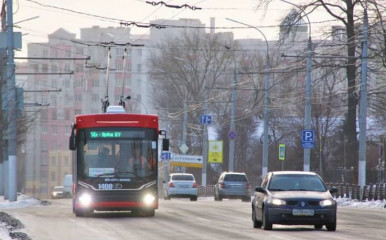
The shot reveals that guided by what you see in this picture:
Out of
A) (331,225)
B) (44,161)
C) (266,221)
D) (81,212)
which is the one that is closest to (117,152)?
(81,212)

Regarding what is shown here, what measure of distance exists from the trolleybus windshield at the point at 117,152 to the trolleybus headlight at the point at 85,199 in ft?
1.71

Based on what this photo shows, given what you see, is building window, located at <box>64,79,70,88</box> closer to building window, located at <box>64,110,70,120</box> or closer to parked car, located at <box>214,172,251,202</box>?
building window, located at <box>64,110,70,120</box>

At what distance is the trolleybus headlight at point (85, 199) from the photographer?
31.6 meters

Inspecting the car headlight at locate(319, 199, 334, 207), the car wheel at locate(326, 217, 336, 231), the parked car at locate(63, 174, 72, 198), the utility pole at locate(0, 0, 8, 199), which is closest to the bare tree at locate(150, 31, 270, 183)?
the parked car at locate(63, 174, 72, 198)

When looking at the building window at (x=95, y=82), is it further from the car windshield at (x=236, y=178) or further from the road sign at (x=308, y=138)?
the road sign at (x=308, y=138)

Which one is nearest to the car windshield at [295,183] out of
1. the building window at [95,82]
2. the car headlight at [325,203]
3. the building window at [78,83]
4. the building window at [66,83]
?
the car headlight at [325,203]

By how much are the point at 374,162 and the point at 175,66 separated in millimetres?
25703

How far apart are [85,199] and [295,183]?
7808 mm

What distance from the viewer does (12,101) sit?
46688 millimetres

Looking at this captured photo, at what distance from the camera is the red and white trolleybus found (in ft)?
104

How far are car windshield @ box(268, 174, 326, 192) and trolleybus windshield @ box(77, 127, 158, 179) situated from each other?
6.77m

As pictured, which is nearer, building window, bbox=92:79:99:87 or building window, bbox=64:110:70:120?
building window, bbox=64:110:70:120

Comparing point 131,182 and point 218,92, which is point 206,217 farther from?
point 218,92

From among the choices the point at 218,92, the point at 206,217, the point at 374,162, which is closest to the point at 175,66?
the point at 218,92
